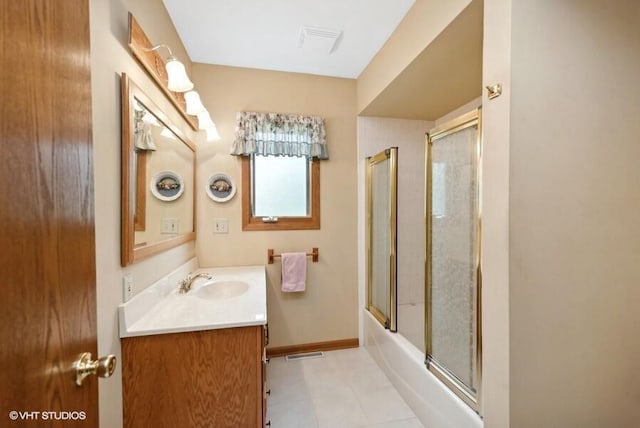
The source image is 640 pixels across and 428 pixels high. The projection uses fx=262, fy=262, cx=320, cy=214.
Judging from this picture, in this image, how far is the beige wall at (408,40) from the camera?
4.42ft

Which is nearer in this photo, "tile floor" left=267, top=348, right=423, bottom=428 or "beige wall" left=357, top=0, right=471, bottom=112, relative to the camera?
"beige wall" left=357, top=0, right=471, bottom=112

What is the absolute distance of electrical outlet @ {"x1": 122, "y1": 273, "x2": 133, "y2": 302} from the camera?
120cm

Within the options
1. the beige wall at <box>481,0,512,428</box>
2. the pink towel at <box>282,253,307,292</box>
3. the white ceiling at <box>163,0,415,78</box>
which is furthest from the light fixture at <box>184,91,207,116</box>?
the beige wall at <box>481,0,512,428</box>

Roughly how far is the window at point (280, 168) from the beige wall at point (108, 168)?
3.49ft

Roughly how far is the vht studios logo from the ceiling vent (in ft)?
7.09

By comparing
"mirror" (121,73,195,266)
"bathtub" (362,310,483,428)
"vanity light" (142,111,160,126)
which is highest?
"vanity light" (142,111,160,126)

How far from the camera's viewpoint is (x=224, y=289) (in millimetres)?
1945

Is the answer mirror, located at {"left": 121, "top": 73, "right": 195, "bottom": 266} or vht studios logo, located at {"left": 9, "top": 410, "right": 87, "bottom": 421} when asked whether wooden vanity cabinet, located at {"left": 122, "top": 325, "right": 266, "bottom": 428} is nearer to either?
mirror, located at {"left": 121, "top": 73, "right": 195, "bottom": 266}

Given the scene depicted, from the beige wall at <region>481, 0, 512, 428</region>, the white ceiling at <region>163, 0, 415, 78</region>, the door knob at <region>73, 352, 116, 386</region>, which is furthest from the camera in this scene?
the white ceiling at <region>163, 0, 415, 78</region>

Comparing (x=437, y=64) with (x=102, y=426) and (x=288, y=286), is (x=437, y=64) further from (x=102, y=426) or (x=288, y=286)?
(x=102, y=426)

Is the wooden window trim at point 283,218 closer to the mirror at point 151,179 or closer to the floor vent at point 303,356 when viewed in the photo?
the mirror at point 151,179

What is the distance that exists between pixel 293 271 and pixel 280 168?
37.9 inches

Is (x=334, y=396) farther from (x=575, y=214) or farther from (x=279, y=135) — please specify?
(x=279, y=135)

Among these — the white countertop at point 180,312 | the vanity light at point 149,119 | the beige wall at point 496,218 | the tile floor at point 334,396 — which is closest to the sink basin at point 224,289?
the white countertop at point 180,312
